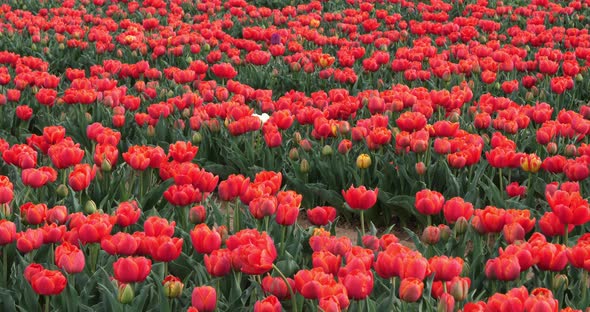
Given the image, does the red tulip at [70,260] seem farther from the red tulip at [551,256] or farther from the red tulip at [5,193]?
the red tulip at [551,256]

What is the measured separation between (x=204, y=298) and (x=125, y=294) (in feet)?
0.95

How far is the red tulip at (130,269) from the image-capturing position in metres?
2.62

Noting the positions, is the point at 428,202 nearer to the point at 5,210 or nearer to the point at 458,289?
the point at 458,289

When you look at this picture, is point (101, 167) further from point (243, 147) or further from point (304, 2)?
point (304, 2)

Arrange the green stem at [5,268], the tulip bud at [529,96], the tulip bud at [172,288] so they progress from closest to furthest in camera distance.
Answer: the tulip bud at [172,288] → the green stem at [5,268] → the tulip bud at [529,96]

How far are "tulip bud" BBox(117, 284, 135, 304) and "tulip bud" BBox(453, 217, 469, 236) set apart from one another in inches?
56.2

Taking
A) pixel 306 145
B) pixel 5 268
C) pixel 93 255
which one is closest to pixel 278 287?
pixel 93 255

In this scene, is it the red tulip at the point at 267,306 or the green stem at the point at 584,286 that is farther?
the green stem at the point at 584,286

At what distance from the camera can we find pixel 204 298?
2.55 m

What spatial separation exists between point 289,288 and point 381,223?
2.44m

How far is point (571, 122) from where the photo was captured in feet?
16.0

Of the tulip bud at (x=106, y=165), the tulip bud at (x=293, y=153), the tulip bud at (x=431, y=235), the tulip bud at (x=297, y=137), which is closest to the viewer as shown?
the tulip bud at (x=431, y=235)

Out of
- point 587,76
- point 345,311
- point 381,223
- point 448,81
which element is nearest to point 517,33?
point 587,76

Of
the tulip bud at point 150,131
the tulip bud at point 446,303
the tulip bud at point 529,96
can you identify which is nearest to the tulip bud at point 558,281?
the tulip bud at point 446,303
